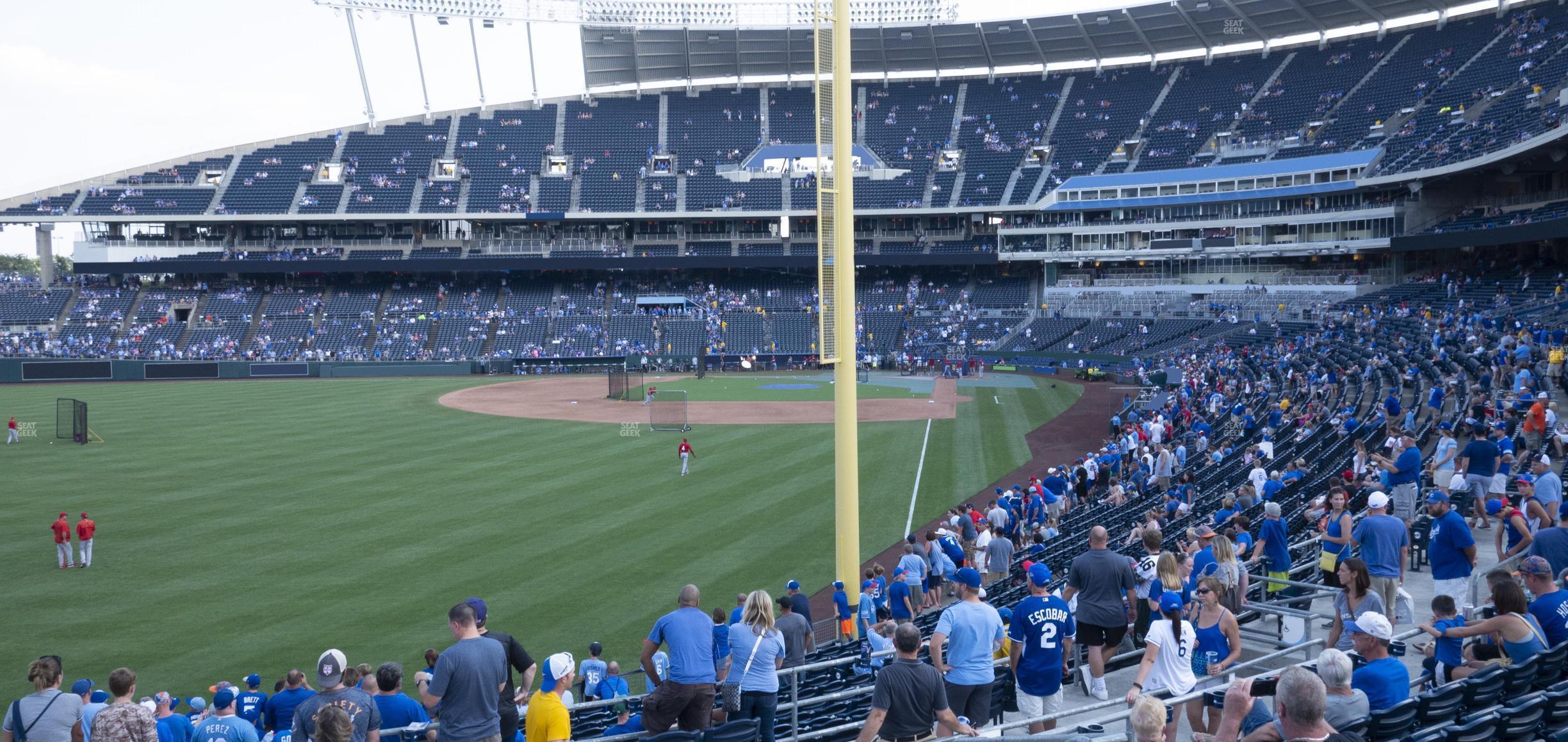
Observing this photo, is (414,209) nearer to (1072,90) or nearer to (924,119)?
(924,119)

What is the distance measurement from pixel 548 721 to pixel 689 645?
1.33 meters

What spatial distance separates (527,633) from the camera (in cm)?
1438

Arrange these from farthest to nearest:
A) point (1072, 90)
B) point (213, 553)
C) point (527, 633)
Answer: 1. point (1072, 90)
2. point (213, 553)
3. point (527, 633)

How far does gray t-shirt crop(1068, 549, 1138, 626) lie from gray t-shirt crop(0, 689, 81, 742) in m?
7.62

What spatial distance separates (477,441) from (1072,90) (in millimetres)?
60642

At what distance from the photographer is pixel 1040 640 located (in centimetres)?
749

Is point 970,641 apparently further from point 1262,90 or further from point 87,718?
point 1262,90

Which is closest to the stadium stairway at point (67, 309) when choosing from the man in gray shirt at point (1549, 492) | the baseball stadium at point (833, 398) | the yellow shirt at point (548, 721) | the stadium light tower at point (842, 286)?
the baseball stadium at point (833, 398)

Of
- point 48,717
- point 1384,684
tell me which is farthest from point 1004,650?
point 48,717

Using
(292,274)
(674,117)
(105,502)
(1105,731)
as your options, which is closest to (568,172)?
(674,117)

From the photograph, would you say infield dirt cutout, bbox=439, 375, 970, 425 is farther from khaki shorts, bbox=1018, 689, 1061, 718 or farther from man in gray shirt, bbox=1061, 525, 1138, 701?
khaki shorts, bbox=1018, 689, 1061, 718

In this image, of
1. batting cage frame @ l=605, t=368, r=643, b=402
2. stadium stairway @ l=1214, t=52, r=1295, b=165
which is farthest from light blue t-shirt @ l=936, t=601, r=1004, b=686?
stadium stairway @ l=1214, t=52, r=1295, b=165

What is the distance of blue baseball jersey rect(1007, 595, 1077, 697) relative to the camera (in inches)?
294

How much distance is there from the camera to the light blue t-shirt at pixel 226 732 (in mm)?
6949
